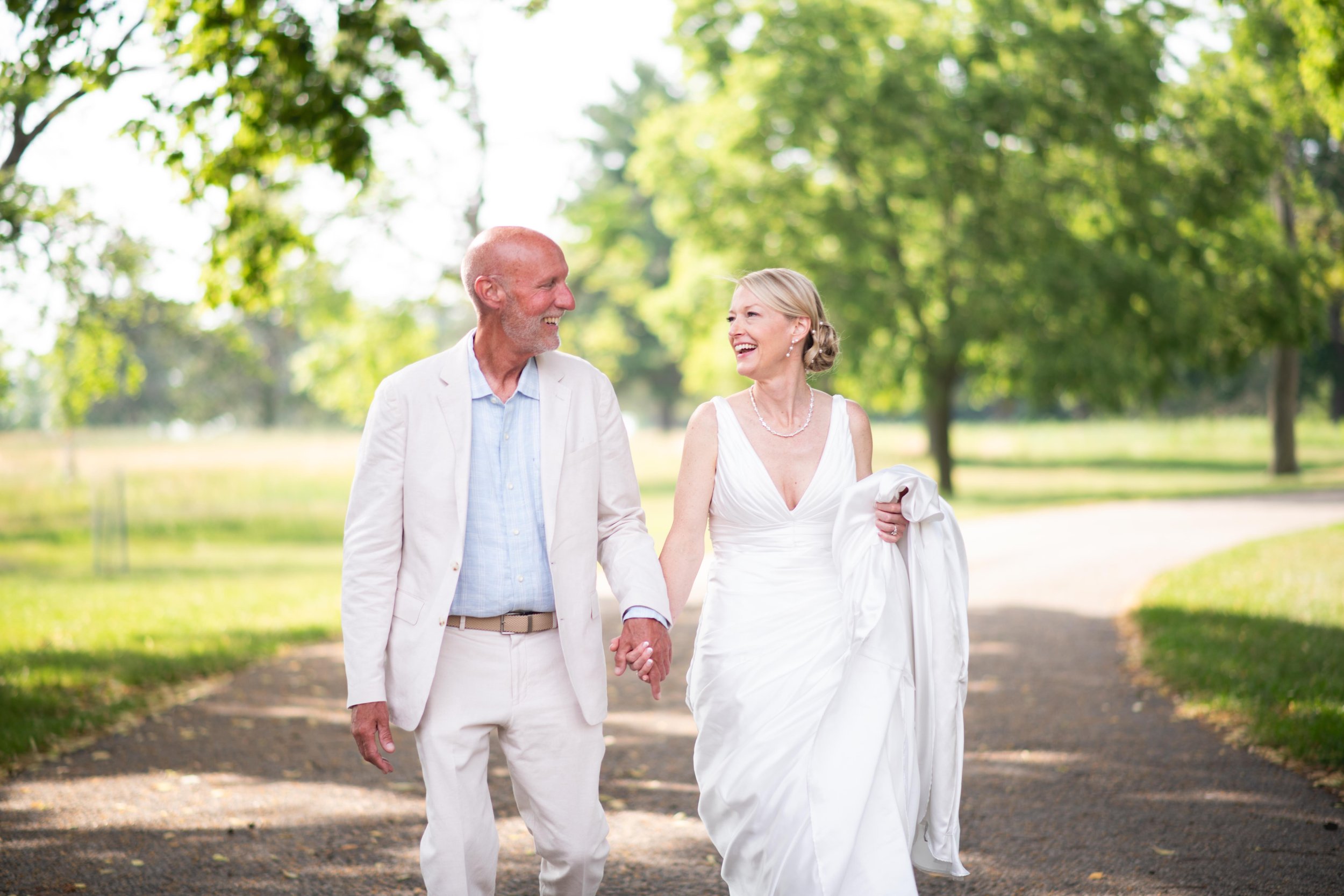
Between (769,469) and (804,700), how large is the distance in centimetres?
80

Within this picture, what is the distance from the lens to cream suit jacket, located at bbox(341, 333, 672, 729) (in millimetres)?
3605

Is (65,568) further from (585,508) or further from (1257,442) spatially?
(1257,442)

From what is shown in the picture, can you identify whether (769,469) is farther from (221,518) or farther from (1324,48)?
(221,518)

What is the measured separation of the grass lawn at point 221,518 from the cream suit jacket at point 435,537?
428 cm

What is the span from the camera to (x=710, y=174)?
2580 centimetres

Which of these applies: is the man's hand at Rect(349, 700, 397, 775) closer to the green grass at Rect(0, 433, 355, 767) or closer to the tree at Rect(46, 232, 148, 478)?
the green grass at Rect(0, 433, 355, 767)

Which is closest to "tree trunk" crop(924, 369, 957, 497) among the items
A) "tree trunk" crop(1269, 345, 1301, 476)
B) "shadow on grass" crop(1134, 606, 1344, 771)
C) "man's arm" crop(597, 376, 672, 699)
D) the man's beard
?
"tree trunk" crop(1269, 345, 1301, 476)

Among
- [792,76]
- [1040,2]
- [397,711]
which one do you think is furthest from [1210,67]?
[397,711]

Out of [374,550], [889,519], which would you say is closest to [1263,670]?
[889,519]

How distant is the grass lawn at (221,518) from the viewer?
9.41m

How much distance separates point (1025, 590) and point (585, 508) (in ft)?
34.5

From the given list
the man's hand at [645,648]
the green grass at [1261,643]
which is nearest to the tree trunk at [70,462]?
the green grass at [1261,643]

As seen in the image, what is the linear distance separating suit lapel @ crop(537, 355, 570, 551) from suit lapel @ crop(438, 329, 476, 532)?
9.0 inches

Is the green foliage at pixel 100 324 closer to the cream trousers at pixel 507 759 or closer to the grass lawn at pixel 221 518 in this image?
the grass lawn at pixel 221 518
